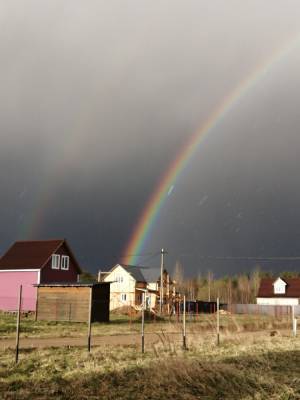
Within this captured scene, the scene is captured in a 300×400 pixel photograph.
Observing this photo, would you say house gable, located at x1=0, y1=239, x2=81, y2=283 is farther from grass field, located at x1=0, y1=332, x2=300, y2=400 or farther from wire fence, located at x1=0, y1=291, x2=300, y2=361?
grass field, located at x1=0, y1=332, x2=300, y2=400

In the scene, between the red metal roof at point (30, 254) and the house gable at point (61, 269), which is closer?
the house gable at point (61, 269)

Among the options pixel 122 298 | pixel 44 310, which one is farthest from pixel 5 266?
pixel 122 298

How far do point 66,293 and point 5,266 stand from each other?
13494 mm

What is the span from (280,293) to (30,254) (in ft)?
136

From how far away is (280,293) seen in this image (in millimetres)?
74312

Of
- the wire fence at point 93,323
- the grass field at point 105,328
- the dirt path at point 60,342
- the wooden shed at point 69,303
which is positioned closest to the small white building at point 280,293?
the wire fence at point 93,323

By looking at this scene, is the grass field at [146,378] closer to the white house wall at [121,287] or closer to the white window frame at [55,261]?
the white window frame at [55,261]

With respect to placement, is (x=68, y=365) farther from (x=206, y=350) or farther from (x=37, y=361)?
(x=206, y=350)

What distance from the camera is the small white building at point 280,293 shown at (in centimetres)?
7300

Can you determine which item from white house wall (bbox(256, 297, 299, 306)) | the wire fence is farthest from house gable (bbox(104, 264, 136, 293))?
the wire fence

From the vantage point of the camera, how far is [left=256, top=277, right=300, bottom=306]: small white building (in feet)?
240

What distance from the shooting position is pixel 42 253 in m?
47.3

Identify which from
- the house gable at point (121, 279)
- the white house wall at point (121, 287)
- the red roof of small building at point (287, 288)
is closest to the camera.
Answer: the white house wall at point (121, 287)

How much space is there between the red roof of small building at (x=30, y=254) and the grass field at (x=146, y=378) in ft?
111
